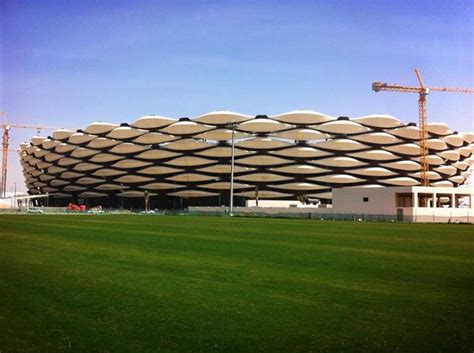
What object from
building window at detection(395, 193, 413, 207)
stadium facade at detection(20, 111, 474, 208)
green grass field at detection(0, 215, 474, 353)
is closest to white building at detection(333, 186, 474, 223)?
building window at detection(395, 193, 413, 207)

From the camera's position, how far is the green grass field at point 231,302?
7422mm

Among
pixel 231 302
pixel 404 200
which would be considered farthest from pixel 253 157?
pixel 231 302

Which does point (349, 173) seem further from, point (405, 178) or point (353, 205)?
point (353, 205)

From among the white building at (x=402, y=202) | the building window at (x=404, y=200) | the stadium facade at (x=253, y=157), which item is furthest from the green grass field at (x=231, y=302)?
the stadium facade at (x=253, y=157)

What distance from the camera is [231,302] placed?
9922 mm

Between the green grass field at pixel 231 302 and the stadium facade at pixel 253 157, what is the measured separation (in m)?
83.3

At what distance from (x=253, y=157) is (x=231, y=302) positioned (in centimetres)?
10280

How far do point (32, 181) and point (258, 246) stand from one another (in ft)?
486

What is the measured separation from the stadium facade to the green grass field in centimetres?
8333

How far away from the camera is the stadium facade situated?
108250 millimetres

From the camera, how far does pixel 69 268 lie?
13.9 m

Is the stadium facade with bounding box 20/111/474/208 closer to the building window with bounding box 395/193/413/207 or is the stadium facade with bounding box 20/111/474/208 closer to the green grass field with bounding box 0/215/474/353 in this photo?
the building window with bounding box 395/193/413/207

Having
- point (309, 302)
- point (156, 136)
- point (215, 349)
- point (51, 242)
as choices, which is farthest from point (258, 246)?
point (156, 136)

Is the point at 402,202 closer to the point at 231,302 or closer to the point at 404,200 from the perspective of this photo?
the point at 404,200
